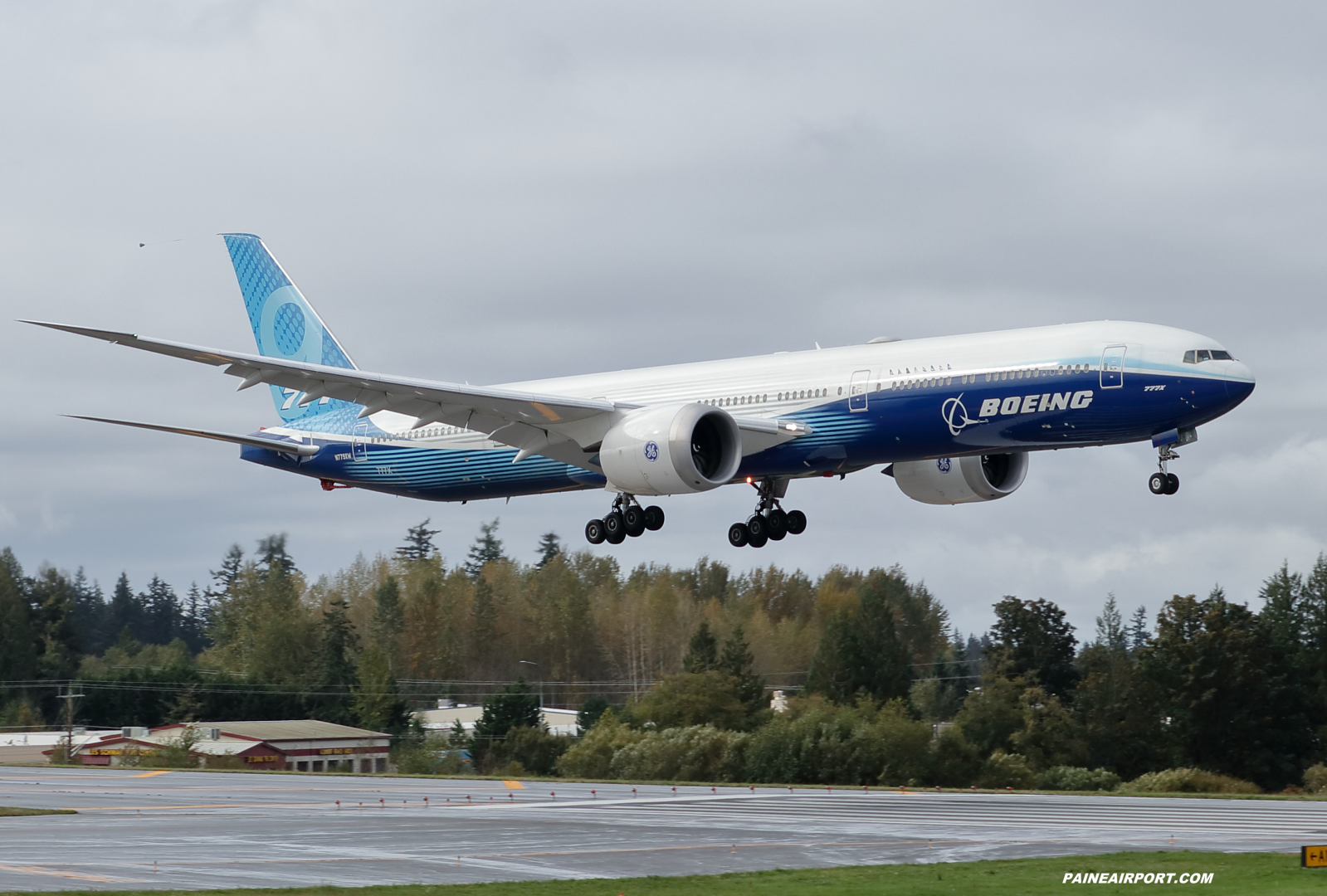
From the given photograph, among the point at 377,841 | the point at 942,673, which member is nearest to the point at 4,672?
the point at 942,673

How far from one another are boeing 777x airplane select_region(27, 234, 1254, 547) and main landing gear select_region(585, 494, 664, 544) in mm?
45

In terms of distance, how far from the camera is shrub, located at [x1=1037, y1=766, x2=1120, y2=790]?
259ft

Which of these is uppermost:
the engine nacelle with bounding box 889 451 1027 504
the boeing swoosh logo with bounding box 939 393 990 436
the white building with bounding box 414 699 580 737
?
the boeing swoosh logo with bounding box 939 393 990 436

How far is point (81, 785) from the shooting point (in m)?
68.8

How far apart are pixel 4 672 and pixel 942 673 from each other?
233 ft

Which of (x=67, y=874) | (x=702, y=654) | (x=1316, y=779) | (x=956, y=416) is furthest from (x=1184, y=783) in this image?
(x=67, y=874)

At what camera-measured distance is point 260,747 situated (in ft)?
315

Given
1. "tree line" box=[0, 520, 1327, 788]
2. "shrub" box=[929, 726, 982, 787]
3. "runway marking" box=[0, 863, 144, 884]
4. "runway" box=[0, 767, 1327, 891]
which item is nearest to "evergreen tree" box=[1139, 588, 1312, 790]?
"tree line" box=[0, 520, 1327, 788]

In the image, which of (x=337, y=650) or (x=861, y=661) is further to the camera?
(x=337, y=650)

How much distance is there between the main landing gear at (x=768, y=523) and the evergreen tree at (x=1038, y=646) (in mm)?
66244

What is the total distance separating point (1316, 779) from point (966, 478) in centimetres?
4587

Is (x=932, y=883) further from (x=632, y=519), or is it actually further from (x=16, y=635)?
(x=16, y=635)

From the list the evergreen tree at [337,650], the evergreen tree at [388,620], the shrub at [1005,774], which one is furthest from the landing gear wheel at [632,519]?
the evergreen tree at [388,620]

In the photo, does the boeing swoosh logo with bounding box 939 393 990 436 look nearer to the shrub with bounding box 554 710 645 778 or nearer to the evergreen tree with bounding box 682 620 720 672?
the shrub with bounding box 554 710 645 778
